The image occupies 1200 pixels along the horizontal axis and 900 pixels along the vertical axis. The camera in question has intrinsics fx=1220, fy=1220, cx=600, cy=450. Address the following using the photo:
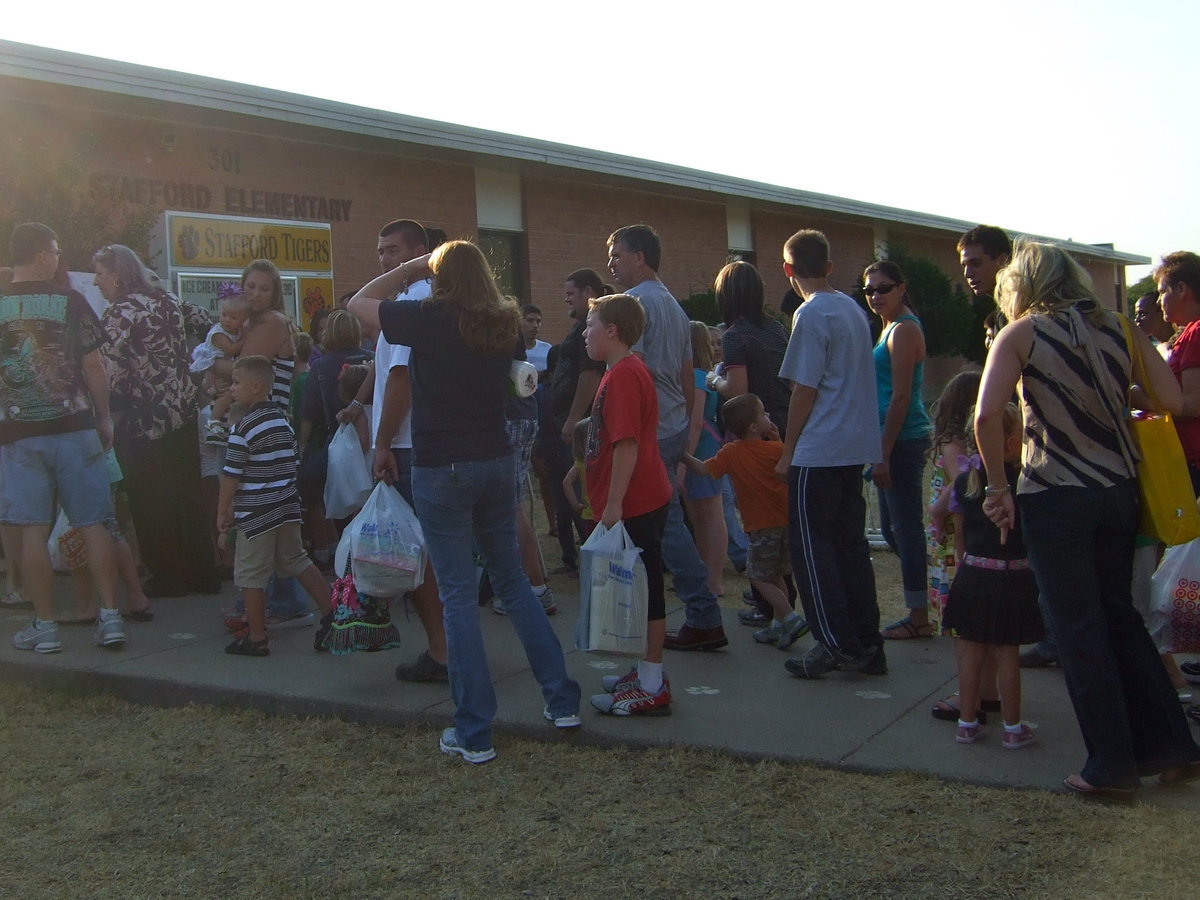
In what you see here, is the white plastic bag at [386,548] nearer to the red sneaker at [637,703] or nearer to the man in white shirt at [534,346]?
the red sneaker at [637,703]

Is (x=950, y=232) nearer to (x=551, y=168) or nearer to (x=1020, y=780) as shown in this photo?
(x=551, y=168)

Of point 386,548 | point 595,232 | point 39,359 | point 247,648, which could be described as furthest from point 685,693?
point 595,232

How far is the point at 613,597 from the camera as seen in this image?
15.2 ft

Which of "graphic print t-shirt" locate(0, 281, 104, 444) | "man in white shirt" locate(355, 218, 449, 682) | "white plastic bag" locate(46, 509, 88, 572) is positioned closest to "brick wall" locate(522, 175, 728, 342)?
"white plastic bag" locate(46, 509, 88, 572)

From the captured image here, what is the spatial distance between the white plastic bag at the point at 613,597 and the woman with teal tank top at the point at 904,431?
5.23 ft

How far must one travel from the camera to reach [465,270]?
4.41m

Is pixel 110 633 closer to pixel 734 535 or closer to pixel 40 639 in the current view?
pixel 40 639

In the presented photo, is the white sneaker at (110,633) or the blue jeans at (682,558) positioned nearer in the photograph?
the blue jeans at (682,558)

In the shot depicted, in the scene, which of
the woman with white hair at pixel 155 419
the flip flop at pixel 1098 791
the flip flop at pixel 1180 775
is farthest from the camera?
the woman with white hair at pixel 155 419

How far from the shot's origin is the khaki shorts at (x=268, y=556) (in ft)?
19.6

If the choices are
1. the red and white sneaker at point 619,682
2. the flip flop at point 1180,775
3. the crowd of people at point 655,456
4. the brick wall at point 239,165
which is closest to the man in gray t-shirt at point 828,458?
the crowd of people at point 655,456

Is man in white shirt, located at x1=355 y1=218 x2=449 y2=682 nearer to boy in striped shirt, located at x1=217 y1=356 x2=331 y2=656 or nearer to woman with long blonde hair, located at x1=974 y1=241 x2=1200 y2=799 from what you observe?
boy in striped shirt, located at x1=217 y1=356 x2=331 y2=656

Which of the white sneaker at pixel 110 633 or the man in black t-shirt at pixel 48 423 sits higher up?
the man in black t-shirt at pixel 48 423

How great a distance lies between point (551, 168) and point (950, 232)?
1513 cm
